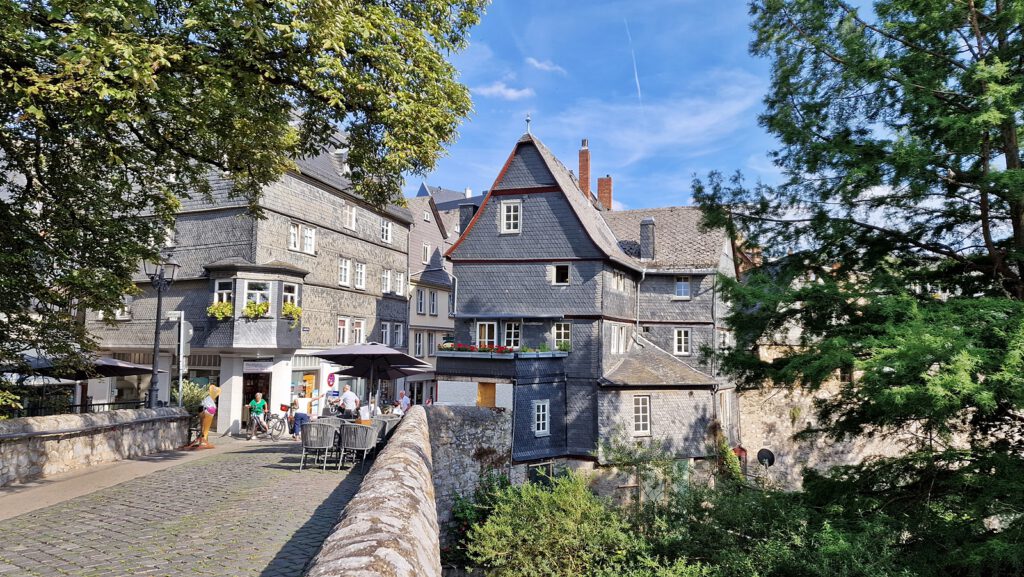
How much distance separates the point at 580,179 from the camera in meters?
34.7

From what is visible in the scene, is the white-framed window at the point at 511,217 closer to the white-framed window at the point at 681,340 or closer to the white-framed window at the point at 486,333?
the white-framed window at the point at 486,333

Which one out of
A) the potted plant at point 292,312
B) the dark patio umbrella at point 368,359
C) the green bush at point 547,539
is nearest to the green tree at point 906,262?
the green bush at point 547,539

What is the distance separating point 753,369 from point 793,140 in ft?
13.6

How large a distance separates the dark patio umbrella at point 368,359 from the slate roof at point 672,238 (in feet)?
57.5

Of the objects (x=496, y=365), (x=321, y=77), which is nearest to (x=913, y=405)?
(x=321, y=77)

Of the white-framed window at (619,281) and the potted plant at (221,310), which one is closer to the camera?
the potted plant at (221,310)

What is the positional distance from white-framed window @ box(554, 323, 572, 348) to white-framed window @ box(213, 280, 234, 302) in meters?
13.4

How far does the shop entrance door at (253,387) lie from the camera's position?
989 inches

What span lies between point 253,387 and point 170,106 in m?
19.0

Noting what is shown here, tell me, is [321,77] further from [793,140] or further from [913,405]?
[913,405]

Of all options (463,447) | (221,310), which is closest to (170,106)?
(463,447)

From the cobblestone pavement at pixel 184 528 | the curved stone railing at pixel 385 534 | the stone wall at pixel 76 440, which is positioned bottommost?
the cobblestone pavement at pixel 184 528

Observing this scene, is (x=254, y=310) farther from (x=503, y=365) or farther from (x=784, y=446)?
(x=784, y=446)

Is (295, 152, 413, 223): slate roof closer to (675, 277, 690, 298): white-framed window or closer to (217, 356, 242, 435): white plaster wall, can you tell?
(217, 356, 242, 435): white plaster wall
